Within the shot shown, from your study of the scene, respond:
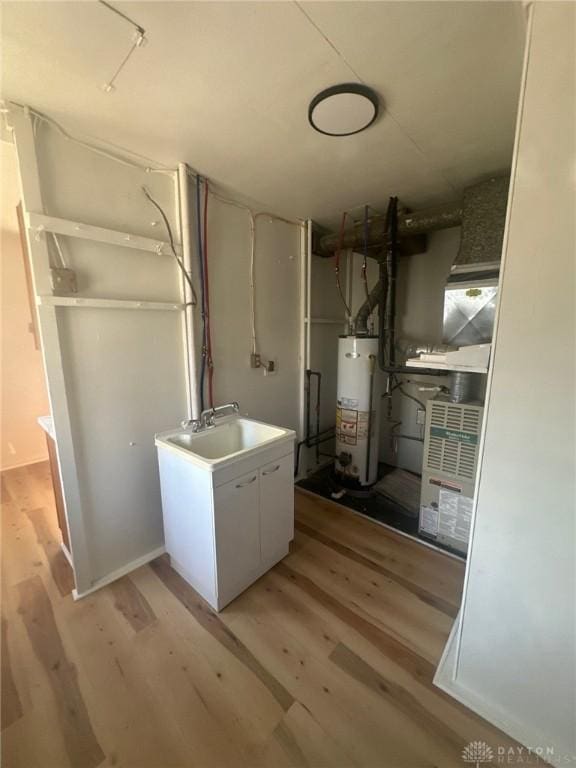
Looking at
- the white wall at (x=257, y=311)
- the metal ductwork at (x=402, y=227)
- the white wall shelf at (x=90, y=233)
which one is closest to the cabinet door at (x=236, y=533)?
the white wall at (x=257, y=311)

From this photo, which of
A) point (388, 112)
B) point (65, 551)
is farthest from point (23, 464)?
point (388, 112)

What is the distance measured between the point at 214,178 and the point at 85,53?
2.97 ft

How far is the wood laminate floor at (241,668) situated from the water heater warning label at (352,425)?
2.96ft

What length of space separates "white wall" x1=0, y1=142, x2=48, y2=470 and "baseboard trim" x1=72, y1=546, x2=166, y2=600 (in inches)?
92.0

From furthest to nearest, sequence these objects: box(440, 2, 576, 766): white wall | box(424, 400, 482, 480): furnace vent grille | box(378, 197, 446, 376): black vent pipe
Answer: box(378, 197, 446, 376): black vent pipe
box(424, 400, 482, 480): furnace vent grille
box(440, 2, 576, 766): white wall

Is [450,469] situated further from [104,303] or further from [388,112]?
[104,303]

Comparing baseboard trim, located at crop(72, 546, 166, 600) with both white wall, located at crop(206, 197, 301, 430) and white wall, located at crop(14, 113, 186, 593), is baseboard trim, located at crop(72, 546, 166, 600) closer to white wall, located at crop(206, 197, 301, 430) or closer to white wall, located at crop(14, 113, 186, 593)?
white wall, located at crop(14, 113, 186, 593)

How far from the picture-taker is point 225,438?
6.53ft

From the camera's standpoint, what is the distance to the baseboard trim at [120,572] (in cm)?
160

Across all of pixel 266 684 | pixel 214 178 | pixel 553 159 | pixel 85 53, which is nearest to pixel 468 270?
pixel 553 159

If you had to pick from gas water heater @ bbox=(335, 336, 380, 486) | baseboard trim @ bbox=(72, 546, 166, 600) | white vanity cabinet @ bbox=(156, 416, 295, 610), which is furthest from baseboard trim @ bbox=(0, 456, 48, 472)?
gas water heater @ bbox=(335, 336, 380, 486)

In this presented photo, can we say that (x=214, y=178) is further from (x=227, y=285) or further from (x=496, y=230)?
(x=496, y=230)

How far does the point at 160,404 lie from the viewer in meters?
1.84

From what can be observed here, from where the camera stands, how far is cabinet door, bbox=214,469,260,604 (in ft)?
4.70
